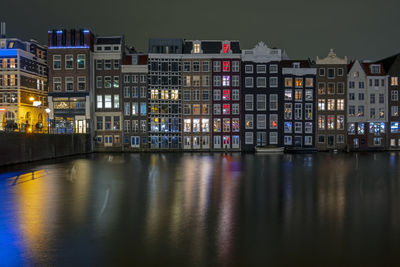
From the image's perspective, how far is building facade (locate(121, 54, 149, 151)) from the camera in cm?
7494

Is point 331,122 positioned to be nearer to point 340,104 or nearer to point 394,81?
point 340,104

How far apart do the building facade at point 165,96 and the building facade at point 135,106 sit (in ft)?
3.70

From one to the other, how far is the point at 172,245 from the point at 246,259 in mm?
2722

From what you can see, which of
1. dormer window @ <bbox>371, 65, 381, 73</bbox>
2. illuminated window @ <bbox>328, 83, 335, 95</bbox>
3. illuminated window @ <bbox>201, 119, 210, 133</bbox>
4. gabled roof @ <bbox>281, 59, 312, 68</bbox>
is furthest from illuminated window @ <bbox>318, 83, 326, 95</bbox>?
illuminated window @ <bbox>201, 119, 210, 133</bbox>

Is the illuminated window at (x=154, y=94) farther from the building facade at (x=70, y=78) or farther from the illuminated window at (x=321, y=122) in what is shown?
the illuminated window at (x=321, y=122)

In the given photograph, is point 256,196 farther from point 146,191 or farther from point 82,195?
point 82,195

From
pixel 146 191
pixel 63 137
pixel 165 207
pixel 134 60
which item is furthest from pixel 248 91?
pixel 165 207

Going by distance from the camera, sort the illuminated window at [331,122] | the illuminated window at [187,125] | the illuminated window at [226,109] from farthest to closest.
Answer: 1. the illuminated window at [331,122]
2. the illuminated window at [226,109]
3. the illuminated window at [187,125]

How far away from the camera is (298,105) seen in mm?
77438

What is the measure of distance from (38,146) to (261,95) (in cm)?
4539

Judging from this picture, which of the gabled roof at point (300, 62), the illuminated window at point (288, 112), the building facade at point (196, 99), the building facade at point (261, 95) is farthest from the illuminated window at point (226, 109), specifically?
the gabled roof at point (300, 62)

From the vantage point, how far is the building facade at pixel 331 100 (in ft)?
255

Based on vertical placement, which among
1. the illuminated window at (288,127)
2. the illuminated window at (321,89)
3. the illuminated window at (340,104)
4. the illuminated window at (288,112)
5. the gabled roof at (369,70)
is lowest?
the illuminated window at (288,127)

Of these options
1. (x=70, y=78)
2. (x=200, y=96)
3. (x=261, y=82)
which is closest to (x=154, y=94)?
(x=200, y=96)
